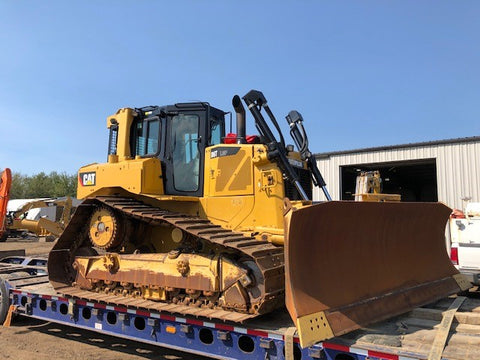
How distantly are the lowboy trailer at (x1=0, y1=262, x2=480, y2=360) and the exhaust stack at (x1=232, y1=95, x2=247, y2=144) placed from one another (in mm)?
2654

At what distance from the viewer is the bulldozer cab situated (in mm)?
6426

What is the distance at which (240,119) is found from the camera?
6324mm

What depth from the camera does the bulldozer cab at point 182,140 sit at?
6426 mm

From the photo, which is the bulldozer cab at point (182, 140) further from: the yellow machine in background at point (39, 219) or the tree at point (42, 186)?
the tree at point (42, 186)

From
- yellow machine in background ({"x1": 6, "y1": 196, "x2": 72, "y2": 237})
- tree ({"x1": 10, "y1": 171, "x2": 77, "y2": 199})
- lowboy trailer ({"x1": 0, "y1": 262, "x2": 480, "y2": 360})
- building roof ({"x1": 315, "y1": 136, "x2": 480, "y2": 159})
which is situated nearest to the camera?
lowboy trailer ({"x1": 0, "y1": 262, "x2": 480, "y2": 360})

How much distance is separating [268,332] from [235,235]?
1.39 m

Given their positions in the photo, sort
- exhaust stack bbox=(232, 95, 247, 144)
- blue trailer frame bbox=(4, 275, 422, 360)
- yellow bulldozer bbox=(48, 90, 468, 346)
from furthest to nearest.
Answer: exhaust stack bbox=(232, 95, 247, 144), yellow bulldozer bbox=(48, 90, 468, 346), blue trailer frame bbox=(4, 275, 422, 360)

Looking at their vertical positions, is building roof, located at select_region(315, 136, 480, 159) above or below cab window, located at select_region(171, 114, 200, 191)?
above

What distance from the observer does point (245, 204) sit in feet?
19.4

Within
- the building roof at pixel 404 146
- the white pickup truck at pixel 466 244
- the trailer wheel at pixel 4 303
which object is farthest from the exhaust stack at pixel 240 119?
the building roof at pixel 404 146

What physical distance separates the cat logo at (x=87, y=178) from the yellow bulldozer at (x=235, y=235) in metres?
0.03

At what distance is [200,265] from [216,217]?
3.36ft

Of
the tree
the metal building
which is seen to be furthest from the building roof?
the tree

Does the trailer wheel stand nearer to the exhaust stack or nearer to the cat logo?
the cat logo
